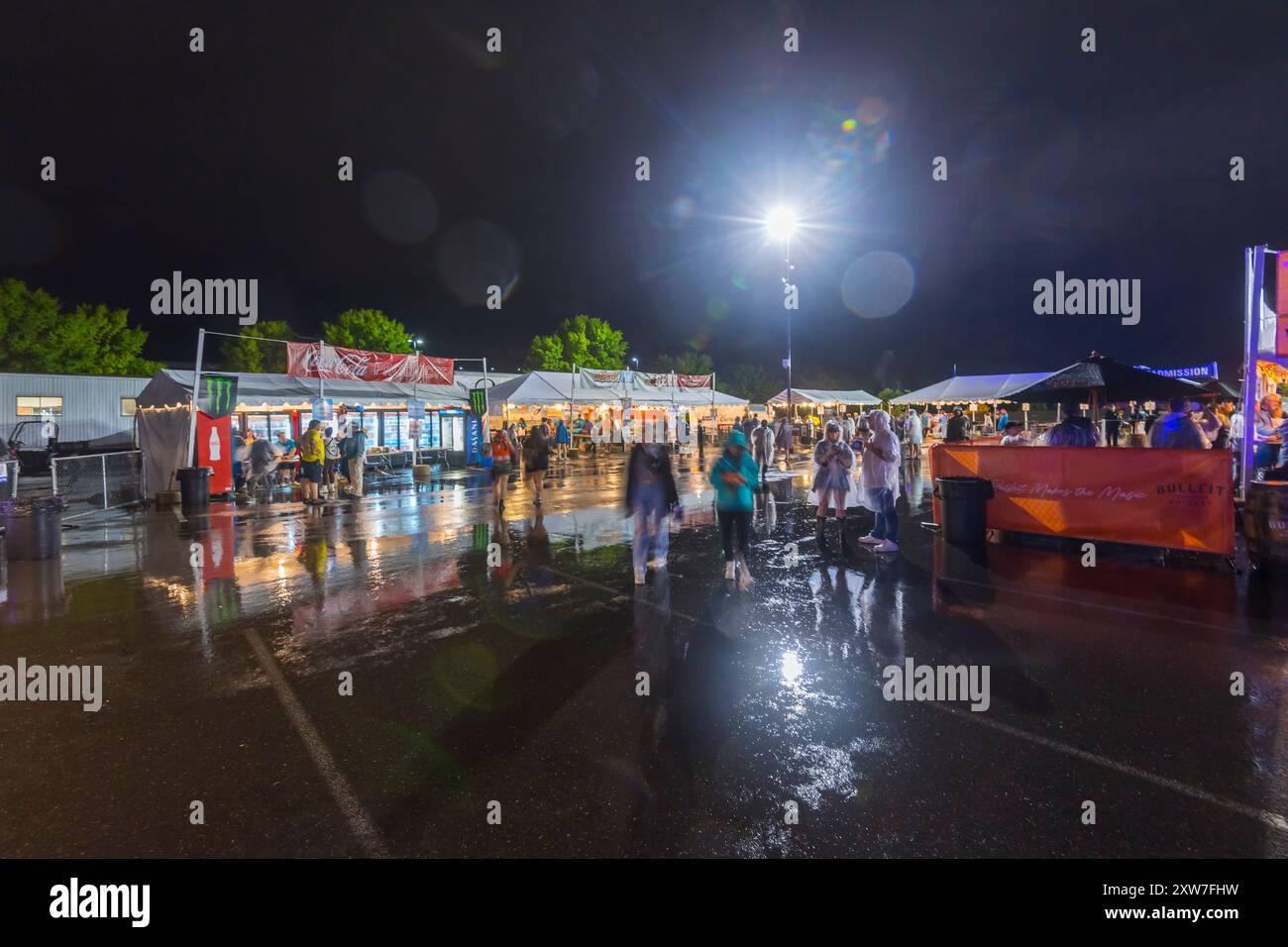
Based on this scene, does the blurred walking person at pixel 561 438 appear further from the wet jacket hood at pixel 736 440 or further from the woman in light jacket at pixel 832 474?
the wet jacket hood at pixel 736 440

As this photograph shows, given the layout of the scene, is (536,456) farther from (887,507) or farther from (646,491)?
(887,507)

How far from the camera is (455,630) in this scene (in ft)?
19.5

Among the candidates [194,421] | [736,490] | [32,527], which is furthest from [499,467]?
[194,421]

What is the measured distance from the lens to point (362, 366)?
71.1ft

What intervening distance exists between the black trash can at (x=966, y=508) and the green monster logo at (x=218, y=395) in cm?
1632

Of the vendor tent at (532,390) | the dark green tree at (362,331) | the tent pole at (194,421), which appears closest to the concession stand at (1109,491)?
the tent pole at (194,421)

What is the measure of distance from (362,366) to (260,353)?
38309 mm

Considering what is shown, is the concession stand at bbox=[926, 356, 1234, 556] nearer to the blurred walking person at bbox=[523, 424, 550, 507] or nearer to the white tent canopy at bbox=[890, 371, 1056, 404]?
the blurred walking person at bbox=[523, 424, 550, 507]

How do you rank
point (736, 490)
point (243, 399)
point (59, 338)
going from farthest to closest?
point (59, 338) < point (243, 399) < point (736, 490)

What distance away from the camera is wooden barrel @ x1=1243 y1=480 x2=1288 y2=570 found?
7137 mm

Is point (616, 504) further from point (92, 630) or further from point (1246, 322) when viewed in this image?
point (1246, 322)

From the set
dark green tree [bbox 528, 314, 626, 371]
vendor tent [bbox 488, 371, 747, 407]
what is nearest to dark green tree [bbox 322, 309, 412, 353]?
dark green tree [bbox 528, 314, 626, 371]

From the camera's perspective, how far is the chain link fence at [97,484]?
15.1 meters
